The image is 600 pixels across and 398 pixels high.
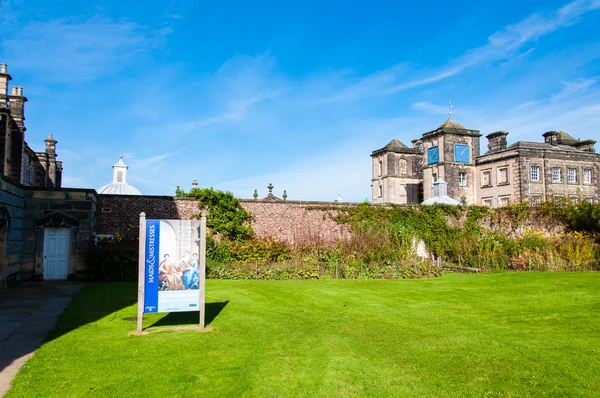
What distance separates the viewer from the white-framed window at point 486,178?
1747 inches

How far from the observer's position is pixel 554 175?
42.3 m

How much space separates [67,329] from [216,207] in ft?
45.6

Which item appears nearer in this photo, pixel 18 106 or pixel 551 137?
pixel 18 106

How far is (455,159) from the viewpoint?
148 feet

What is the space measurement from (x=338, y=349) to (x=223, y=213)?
15714 millimetres

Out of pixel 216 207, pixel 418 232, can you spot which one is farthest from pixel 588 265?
pixel 216 207

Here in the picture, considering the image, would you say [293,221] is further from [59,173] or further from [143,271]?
[59,173]

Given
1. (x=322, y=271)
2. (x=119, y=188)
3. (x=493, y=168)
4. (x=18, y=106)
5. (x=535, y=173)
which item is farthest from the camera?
(x=493, y=168)

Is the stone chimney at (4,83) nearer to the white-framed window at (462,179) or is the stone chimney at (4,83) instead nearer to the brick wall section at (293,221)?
the brick wall section at (293,221)

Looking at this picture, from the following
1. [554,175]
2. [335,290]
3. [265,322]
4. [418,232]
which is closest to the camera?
[265,322]

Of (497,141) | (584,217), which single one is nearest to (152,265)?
(584,217)

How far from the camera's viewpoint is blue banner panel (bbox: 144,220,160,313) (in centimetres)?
791

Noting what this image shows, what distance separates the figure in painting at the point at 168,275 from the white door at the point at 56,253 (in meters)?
10.9

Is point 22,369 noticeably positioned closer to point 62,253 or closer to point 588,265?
point 62,253
